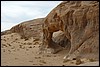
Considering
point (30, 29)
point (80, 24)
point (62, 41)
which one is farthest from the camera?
point (30, 29)

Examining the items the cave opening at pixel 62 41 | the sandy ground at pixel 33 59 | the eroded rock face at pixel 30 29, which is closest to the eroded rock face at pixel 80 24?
the sandy ground at pixel 33 59

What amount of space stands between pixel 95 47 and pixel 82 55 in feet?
2.69

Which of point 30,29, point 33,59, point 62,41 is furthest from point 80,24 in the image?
point 30,29

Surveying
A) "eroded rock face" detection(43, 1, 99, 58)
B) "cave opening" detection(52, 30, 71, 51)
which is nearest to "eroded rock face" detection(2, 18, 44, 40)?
"cave opening" detection(52, 30, 71, 51)

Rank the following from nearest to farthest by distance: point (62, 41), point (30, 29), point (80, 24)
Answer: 1. point (80, 24)
2. point (62, 41)
3. point (30, 29)

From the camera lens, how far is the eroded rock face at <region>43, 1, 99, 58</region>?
1506 centimetres

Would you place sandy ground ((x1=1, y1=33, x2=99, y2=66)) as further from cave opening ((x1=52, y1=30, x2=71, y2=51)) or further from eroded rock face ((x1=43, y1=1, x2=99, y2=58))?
cave opening ((x1=52, y1=30, x2=71, y2=51))

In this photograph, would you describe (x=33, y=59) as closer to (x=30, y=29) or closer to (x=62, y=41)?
(x=62, y=41)

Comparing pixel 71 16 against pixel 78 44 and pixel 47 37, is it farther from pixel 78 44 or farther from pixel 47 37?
pixel 47 37

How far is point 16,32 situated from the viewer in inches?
1539

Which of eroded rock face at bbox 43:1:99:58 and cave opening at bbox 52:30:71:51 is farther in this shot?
cave opening at bbox 52:30:71:51

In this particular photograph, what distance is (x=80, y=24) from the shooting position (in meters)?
16.5

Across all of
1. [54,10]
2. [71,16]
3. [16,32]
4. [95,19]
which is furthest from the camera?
[16,32]

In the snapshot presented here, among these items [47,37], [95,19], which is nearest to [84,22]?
[95,19]
